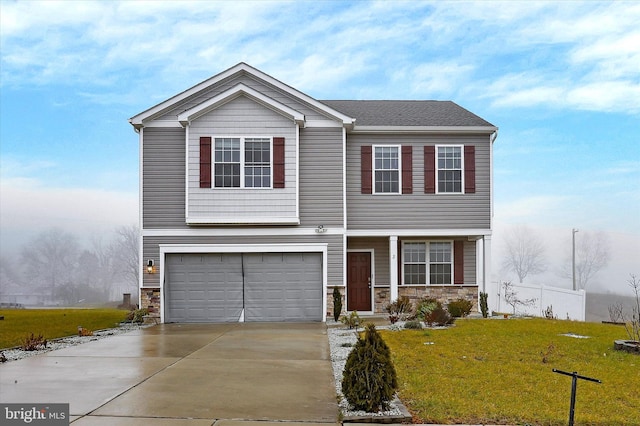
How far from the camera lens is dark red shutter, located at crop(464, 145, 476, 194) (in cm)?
2025

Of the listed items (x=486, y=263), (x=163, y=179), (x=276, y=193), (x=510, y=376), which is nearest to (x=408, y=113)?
(x=486, y=263)

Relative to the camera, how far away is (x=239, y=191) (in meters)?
18.5

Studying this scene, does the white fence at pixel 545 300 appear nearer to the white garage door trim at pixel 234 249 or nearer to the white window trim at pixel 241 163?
the white garage door trim at pixel 234 249

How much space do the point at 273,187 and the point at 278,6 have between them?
5.44 meters

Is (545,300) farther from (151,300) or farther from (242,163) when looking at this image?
(151,300)

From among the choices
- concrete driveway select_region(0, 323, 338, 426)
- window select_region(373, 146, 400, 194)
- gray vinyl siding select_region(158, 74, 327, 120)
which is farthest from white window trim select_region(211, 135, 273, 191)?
concrete driveway select_region(0, 323, 338, 426)

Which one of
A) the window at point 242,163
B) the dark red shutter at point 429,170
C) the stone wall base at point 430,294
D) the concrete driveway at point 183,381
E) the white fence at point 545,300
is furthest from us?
the white fence at point 545,300

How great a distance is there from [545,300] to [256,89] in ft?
45.2

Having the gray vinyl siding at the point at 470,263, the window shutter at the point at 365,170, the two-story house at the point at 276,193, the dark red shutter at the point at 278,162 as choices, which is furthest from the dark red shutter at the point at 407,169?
the dark red shutter at the point at 278,162

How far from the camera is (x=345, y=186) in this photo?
19625mm

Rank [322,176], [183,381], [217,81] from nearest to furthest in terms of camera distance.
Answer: [183,381] → [322,176] → [217,81]

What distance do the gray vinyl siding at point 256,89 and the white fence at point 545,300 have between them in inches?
447

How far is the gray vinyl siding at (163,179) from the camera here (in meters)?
18.9

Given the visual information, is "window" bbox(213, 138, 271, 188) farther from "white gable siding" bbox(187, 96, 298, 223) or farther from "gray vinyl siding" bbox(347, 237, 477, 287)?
"gray vinyl siding" bbox(347, 237, 477, 287)
